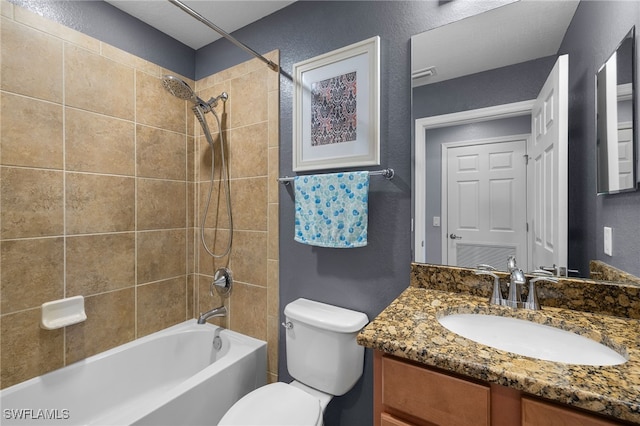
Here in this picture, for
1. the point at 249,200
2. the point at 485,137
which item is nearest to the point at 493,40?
the point at 485,137

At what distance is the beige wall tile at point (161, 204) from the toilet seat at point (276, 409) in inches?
50.1

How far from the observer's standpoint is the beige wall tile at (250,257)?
176cm

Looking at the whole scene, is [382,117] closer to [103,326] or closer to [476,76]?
[476,76]

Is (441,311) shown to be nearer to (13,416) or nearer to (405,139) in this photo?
(405,139)

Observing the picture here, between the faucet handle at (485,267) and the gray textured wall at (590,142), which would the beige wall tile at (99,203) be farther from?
the gray textured wall at (590,142)

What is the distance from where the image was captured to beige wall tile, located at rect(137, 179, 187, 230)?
5.93 feet

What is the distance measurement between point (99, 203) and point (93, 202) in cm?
3

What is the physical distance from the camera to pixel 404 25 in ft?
4.27

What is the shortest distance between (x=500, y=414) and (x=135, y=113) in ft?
7.32

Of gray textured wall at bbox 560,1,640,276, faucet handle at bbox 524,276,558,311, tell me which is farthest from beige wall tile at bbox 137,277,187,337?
gray textured wall at bbox 560,1,640,276

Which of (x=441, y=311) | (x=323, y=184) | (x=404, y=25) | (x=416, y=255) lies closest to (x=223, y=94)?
(x=323, y=184)

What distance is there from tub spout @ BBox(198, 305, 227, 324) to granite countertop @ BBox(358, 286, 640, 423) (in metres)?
1.32

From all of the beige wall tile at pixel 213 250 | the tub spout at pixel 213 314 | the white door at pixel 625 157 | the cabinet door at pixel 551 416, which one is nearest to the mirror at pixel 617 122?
the white door at pixel 625 157

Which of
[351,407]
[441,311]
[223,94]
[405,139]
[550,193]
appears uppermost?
[223,94]
